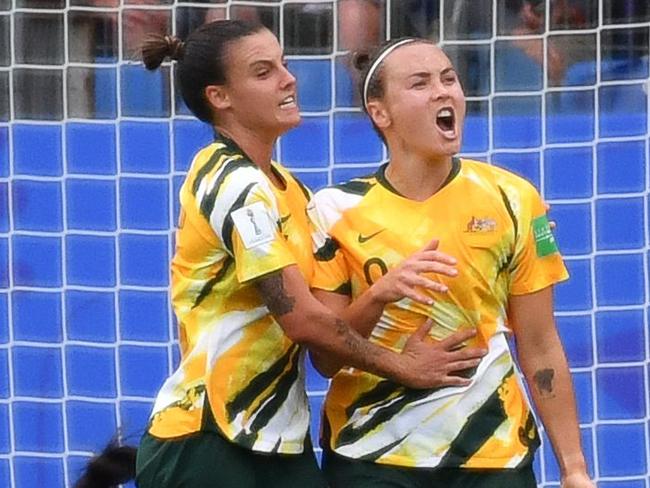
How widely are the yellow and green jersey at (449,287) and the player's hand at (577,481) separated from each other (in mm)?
84

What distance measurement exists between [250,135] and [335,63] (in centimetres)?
156

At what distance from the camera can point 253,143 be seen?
10.4ft

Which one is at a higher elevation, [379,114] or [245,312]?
[379,114]

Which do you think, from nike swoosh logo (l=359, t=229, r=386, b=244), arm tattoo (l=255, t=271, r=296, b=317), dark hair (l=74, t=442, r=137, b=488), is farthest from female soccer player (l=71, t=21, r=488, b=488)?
dark hair (l=74, t=442, r=137, b=488)

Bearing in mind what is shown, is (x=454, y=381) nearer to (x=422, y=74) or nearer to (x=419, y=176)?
(x=419, y=176)

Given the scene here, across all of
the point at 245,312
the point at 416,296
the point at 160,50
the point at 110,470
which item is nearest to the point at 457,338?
the point at 416,296

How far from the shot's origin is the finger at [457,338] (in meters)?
3.02

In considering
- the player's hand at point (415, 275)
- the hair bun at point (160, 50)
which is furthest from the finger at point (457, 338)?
the hair bun at point (160, 50)

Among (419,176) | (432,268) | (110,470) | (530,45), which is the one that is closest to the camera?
(432,268)

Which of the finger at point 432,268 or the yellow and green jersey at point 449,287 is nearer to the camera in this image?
the finger at point 432,268

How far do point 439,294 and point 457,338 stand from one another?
0.28ft

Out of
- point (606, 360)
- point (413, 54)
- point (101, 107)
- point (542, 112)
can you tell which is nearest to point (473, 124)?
point (542, 112)

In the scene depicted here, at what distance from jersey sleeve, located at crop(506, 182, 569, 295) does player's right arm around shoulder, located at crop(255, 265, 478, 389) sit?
0.58 ft

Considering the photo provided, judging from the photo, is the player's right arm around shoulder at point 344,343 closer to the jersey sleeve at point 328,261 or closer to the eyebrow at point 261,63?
the jersey sleeve at point 328,261
